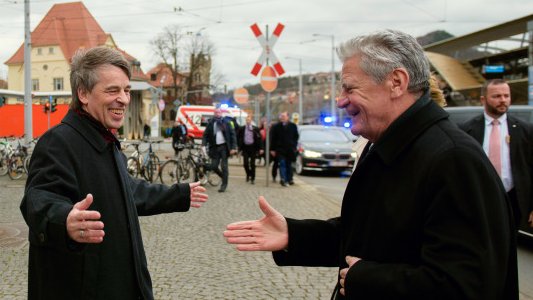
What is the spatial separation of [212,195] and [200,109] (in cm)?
2414

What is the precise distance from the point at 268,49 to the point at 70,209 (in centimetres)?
1149

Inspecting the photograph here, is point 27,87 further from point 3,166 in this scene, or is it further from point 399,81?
point 399,81

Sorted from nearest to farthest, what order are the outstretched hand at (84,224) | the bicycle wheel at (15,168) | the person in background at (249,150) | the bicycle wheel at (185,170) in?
the outstretched hand at (84,224) < the bicycle wheel at (185,170) < the bicycle wheel at (15,168) < the person in background at (249,150)

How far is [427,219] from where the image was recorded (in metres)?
1.56

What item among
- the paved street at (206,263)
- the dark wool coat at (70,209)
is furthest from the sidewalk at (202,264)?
the dark wool coat at (70,209)

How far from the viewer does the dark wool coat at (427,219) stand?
4.91 ft

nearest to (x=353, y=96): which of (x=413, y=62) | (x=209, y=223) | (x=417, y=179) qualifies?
(x=413, y=62)

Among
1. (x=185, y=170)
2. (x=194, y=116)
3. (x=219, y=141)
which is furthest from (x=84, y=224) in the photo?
(x=194, y=116)

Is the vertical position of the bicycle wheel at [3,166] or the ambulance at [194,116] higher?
the ambulance at [194,116]

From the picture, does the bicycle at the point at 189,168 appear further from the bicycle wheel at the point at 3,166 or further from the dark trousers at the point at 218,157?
the bicycle wheel at the point at 3,166

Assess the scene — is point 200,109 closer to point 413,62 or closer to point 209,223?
point 209,223

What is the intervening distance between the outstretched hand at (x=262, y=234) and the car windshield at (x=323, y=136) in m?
16.2

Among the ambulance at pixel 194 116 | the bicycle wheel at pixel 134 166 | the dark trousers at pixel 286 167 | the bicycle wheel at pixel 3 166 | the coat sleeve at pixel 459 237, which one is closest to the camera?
the coat sleeve at pixel 459 237

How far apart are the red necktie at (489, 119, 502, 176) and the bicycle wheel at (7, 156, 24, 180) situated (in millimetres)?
12672
